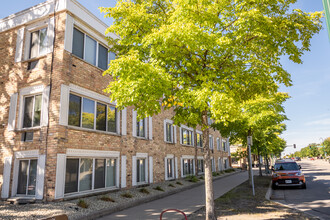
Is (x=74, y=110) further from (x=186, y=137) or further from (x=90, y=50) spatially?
(x=186, y=137)

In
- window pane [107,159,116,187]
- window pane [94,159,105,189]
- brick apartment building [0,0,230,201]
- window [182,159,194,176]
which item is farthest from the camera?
window [182,159,194,176]

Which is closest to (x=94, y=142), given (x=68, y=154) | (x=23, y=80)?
(x=68, y=154)

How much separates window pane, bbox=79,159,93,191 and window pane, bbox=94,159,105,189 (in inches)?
13.5

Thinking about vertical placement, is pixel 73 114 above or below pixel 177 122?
above

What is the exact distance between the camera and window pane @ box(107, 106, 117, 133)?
1256 cm

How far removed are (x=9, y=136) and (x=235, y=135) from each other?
13.5m

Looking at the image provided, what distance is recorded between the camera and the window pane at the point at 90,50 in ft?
38.2

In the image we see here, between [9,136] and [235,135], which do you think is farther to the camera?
[235,135]

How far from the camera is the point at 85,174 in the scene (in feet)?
34.3

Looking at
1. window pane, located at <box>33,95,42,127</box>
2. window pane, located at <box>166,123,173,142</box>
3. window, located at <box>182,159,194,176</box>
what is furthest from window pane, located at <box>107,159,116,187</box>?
window, located at <box>182,159,194,176</box>

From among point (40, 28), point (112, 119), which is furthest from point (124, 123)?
point (40, 28)

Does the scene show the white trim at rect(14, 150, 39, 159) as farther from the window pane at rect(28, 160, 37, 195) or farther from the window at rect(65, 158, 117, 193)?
the window at rect(65, 158, 117, 193)

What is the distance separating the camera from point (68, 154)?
952cm

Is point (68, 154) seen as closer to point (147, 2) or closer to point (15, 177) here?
point (15, 177)
